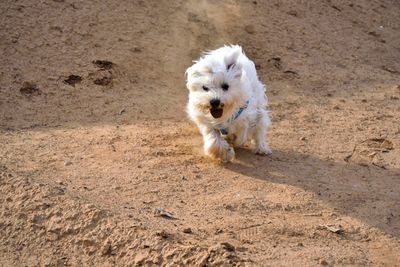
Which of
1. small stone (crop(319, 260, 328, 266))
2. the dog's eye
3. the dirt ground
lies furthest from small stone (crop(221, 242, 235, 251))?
the dog's eye

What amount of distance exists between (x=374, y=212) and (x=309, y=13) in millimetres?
6068

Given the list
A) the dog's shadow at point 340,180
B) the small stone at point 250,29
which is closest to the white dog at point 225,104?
the dog's shadow at point 340,180

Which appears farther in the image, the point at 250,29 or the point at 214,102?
the point at 250,29

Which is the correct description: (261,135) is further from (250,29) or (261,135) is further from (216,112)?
(250,29)

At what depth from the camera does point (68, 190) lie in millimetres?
5562

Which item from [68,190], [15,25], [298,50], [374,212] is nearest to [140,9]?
[15,25]

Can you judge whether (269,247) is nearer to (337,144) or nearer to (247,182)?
(247,182)

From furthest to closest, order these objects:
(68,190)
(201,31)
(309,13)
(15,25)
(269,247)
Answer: (309,13)
(201,31)
(15,25)
(68,190)
(269,247)

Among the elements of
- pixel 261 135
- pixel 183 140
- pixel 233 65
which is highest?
pixel 233 65

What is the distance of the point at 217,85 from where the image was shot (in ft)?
20.3

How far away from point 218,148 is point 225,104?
19.1 inches

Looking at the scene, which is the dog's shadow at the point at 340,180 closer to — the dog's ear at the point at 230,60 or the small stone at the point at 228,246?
the dog's ear at the point at 230,60

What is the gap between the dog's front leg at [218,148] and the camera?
6391 millimetres

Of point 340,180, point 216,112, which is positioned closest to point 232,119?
point 216,112
